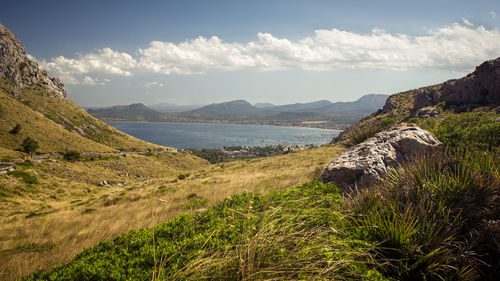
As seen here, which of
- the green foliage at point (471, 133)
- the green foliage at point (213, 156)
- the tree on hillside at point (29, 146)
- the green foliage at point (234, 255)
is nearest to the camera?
the green foliage at point (234, 255)

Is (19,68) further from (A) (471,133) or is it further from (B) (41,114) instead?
(A) (471,133)

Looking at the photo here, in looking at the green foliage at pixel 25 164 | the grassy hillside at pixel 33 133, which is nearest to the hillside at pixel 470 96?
the green foliage at pixel 25 164

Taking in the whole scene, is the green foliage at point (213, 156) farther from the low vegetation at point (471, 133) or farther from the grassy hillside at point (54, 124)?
the low vegetation at point (471, 133)

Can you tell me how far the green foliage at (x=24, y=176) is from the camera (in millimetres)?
30200

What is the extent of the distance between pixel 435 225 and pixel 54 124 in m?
103

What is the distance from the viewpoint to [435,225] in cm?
301

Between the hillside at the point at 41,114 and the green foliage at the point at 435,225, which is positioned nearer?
the green foliage at the point at 435,225

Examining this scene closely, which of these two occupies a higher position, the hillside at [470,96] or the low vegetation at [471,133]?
the hillside at [470,96]

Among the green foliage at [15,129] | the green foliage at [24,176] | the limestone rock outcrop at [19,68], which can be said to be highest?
the limestone rock outcrop at [19,68]

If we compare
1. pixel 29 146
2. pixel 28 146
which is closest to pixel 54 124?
pixel 28 146

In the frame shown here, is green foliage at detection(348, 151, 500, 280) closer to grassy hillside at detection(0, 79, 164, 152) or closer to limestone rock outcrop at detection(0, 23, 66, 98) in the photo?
grassy hillside at detection(0, 79, 164, 152)

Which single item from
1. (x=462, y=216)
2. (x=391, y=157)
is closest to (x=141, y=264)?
(x=462, y=216)

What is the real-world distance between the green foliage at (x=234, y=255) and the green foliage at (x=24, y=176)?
39.3 metres

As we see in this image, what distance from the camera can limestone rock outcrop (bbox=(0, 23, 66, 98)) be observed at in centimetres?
9325
